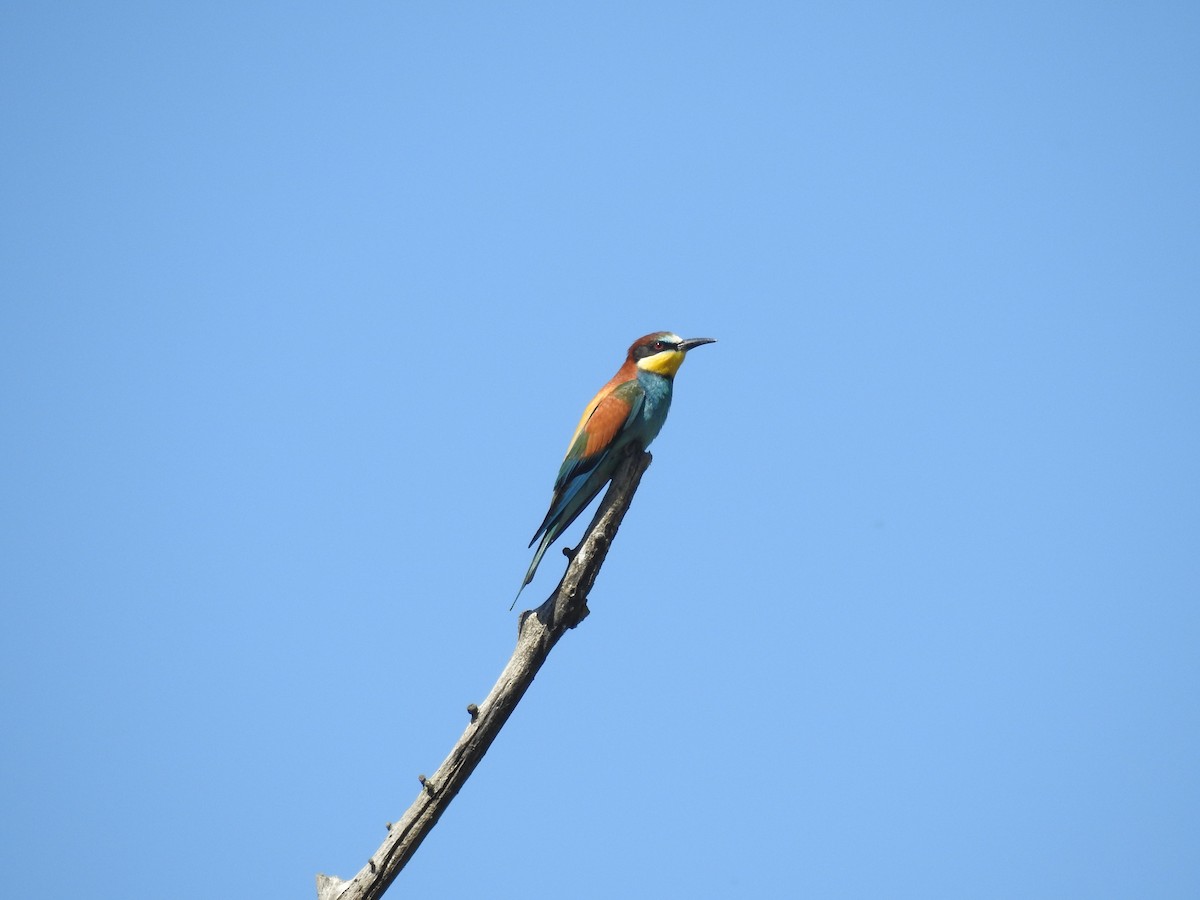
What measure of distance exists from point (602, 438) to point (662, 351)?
0.86 metres

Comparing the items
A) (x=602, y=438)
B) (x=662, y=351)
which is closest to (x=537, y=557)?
(x=602, y=438)

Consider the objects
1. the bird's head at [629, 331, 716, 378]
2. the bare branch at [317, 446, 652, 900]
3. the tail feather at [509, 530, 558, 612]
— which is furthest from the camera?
the bird's head at [629, 331, 716, 378]

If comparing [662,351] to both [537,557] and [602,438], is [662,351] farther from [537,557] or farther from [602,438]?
[537,557]

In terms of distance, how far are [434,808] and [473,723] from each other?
0.35 meters

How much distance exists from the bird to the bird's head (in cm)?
7

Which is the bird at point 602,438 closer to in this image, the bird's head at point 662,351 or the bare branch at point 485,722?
the bird's head at point 662,351

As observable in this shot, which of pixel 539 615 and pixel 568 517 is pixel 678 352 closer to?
pixel 568 517

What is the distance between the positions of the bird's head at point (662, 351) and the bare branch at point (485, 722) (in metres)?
1.56

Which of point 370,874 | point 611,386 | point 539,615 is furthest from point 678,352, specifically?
point 370,874

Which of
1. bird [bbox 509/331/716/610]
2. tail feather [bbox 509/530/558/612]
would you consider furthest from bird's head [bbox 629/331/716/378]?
tail feather [bbox 509/530/558/612]

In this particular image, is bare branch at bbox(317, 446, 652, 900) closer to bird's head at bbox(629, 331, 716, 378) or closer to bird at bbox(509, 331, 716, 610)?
bird at bbox(509, 331, 716, 610)

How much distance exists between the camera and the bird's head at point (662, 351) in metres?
5.98

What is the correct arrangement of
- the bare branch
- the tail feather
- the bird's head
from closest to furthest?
the bare branch
the tail feather
the bird's head

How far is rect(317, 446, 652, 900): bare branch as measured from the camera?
4242mm
